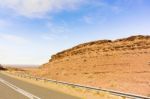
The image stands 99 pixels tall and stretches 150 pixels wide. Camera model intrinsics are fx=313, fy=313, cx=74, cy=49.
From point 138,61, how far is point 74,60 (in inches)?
→ 989

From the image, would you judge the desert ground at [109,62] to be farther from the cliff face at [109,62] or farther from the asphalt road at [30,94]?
the asphalt road at [30,94]

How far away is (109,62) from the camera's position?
6625 cm

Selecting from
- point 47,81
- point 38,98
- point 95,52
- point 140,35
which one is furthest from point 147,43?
point 38,98

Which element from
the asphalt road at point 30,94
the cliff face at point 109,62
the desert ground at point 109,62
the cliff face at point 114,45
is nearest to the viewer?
the asphalt road at point 30,94

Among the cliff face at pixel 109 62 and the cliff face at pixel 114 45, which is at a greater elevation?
the cliff face at pixel 114 45

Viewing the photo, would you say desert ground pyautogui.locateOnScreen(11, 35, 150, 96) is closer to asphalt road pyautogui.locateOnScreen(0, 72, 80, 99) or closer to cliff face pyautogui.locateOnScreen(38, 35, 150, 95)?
cliff face pyautogui.locateOnScreen(38, 35, 150, 95)

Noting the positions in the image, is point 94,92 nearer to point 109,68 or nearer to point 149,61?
point 149,61

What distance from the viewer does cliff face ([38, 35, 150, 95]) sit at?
2084 inches

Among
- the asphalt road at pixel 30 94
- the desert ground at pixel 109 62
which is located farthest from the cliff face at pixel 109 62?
the asphalt road at pixel 30 94

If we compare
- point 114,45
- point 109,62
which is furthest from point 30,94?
point 114,45

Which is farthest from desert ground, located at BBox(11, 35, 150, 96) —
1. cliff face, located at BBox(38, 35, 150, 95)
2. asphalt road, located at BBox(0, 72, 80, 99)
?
asphalt road, located at BBox(0, 72, 80, 99)

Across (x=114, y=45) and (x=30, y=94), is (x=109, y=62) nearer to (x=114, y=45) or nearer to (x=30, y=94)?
(x=114, y=45)

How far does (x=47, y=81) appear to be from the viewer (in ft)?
121

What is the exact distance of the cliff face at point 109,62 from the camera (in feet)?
174
